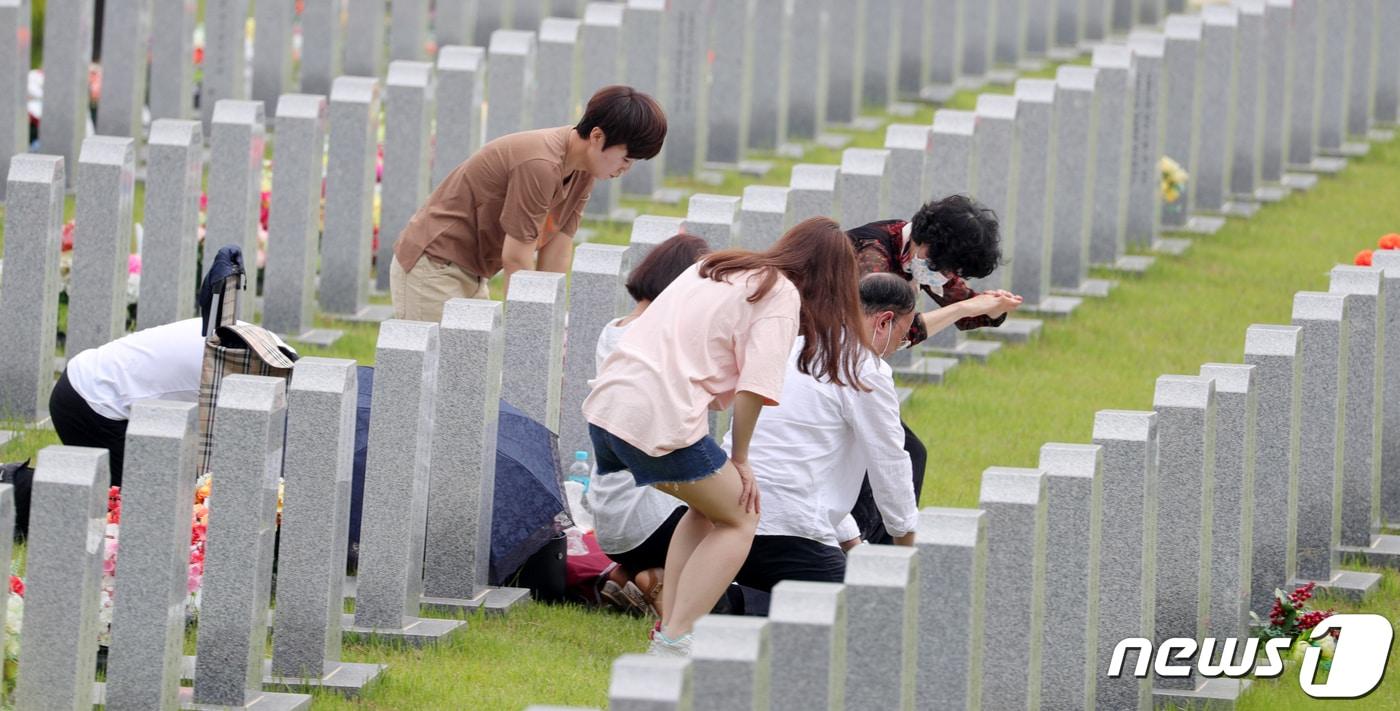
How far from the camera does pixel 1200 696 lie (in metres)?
6.50

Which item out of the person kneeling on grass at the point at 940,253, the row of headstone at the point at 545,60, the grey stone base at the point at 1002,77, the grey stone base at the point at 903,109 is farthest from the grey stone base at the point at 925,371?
the grey stone base at the point at 1002,77

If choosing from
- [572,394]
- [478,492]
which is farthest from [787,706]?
[572,394]

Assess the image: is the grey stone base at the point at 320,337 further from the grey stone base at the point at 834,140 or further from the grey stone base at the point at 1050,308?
the grey stone base at the point at 834,140

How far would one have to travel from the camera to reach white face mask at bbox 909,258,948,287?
804cm

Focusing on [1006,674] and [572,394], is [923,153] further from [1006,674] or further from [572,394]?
[1006,674]

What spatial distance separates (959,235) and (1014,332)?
8.74 ft

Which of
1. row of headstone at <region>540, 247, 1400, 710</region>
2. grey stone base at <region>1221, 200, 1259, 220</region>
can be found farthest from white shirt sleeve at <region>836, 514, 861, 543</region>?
grey stone base at <region>1221, 200, 1259, 220</region>

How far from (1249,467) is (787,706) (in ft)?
7.51

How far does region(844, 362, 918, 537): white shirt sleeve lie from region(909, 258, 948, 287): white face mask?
4.22 feet

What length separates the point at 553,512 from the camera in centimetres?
720

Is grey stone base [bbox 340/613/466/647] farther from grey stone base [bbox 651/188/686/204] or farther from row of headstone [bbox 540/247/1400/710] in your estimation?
grey stone base [bbox 651/188/686/204]

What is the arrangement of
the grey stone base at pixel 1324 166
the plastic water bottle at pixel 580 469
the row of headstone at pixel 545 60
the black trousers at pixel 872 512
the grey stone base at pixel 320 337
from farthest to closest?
1. the grey stone base at pixel 1324 166
2. the row of headstone at pixel 545 60
3. the grey stone base at pixel 320 337
4. the plastic water bottle at pixel 580 469
5. the black trousers at pixel 872 512

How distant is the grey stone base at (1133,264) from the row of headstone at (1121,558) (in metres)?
3.46

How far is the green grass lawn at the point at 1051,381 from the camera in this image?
21.3 ft
